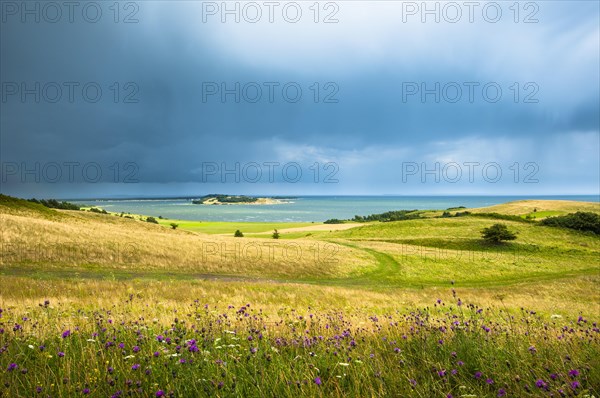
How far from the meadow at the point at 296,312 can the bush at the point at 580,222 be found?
3470 millimetres

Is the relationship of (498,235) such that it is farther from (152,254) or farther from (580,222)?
(152,254)

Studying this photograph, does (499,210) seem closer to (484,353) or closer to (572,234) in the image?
(572,234)

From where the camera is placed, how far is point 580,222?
283 feet

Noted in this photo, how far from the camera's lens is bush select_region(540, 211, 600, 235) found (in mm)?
84125

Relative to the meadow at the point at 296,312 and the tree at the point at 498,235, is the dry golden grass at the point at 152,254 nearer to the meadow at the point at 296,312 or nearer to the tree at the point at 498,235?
the meadow at the point at 296,312

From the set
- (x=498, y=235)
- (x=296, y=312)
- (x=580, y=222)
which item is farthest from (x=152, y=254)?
(x=580, y=222)

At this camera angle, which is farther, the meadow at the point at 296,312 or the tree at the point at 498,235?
the tree at the point at 498,235

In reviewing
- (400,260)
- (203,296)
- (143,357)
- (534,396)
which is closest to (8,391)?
(143,357)

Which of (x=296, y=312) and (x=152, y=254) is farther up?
(x=296, y=312)

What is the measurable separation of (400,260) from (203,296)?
42579mm

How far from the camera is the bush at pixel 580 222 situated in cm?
8412

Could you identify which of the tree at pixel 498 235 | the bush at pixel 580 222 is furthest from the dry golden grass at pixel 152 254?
the bush at pixel 580 222

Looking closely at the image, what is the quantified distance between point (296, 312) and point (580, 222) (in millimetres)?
99574

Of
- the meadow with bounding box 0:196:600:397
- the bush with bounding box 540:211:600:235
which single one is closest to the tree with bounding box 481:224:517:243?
the meadow with bounding box 0:196:600:397
